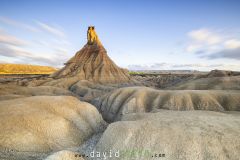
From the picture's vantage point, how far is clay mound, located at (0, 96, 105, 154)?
1440cm

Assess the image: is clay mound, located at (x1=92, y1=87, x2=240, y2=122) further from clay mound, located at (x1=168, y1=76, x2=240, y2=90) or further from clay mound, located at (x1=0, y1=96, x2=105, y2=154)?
clay mound, located at (x1=168, y1=76, x2=240, y2=90)

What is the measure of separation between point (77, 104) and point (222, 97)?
51.2ft

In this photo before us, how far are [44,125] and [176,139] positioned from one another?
978 cm

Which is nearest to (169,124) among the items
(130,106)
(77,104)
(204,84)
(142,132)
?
(142,132)

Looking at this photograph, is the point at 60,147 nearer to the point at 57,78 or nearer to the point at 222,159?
the point at 222,159

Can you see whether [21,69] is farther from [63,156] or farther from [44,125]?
[63,156]

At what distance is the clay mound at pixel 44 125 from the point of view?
47.2 feet

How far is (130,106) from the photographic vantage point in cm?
2678

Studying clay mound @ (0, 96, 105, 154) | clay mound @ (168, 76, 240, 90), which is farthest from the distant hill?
clay mound @ (0, 96, 105, 154)

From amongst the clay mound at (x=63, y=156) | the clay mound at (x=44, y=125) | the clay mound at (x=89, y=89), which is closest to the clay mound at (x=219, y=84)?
the clay mound at (x=89, y=89)

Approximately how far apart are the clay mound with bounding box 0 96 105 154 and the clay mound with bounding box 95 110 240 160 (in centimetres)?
396

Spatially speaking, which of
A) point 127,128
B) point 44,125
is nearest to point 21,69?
point 44,125

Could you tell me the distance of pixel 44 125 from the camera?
1638 centimetres

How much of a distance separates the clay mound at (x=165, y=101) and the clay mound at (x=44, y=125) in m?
6.40
